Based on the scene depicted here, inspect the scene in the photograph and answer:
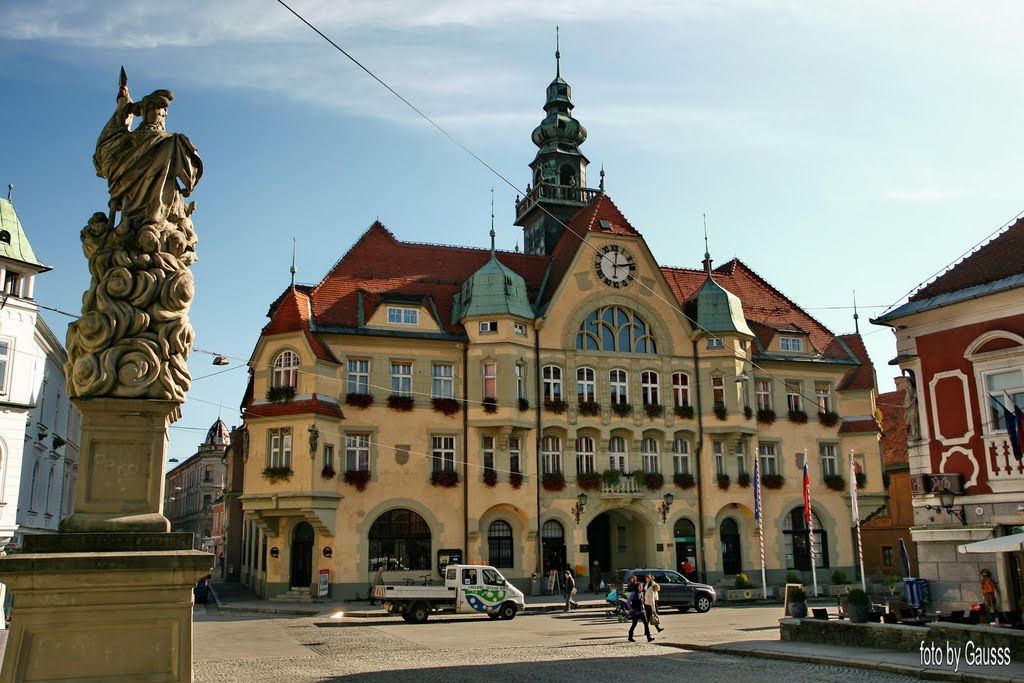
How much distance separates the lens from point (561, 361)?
4175 cm

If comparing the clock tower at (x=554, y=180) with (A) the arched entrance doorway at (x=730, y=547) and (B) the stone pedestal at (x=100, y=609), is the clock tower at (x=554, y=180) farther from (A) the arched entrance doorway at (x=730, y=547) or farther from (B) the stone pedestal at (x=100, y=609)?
(B) the stone pedestal at (x=100, y=609)

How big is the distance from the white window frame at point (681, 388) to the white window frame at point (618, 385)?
244 centimetres

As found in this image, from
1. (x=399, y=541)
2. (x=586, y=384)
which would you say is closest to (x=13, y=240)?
(x=399, y=541)

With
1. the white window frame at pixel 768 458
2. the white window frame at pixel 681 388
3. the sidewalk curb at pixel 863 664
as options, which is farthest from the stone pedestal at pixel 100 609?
the white window frame at pixel 768 458

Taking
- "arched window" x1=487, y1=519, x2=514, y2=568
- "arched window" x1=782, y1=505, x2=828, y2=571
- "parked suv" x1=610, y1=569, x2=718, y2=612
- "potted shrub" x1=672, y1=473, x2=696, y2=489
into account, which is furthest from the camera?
"arched window" x1=782, y1=505, x2=828, y2=571

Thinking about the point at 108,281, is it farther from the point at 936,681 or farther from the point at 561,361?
the point at 561,361

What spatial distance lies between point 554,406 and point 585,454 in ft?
9.01

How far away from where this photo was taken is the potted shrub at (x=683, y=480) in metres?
42.2

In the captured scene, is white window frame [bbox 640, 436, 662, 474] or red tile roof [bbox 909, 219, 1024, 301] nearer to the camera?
red tile roof [bbox 909, 219, 1024, 301]

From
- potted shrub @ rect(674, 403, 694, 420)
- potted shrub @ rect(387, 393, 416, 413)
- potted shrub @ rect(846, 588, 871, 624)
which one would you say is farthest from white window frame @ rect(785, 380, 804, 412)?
potted shrub @ rect(846, 588, 871, 624)

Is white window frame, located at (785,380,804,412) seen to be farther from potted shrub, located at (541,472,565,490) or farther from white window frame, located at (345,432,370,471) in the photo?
white window frame, located at (345,432,370,471)

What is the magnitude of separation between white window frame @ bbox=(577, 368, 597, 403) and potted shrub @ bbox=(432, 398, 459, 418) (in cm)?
596

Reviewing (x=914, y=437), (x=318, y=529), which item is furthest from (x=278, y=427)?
(x=914, y=437)

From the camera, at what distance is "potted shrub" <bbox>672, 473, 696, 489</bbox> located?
1662 inches
